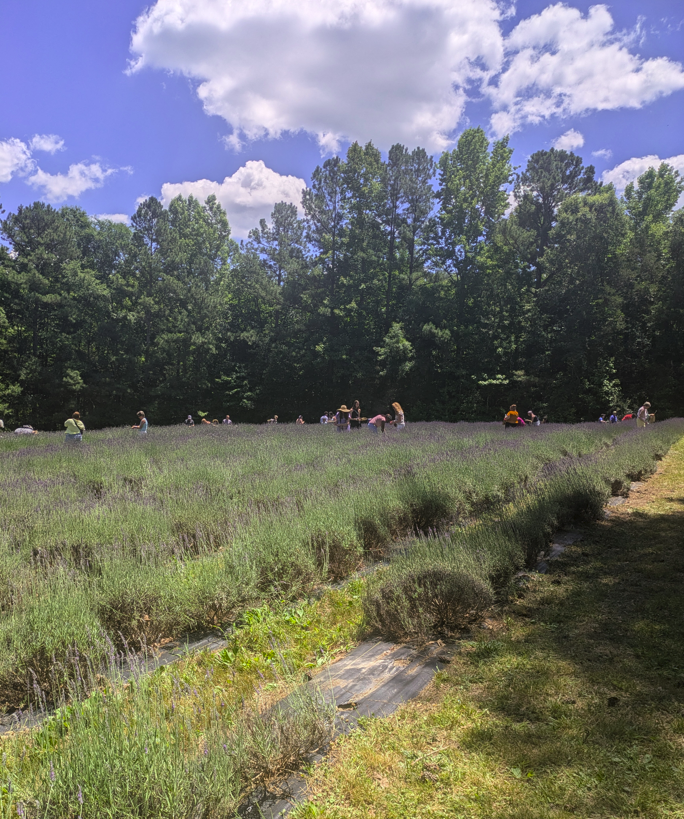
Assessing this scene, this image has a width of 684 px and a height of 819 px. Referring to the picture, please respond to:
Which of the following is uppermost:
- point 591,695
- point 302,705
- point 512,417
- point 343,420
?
point 343,420

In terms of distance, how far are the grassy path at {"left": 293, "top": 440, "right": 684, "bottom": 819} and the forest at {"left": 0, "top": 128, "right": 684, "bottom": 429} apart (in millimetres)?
29644

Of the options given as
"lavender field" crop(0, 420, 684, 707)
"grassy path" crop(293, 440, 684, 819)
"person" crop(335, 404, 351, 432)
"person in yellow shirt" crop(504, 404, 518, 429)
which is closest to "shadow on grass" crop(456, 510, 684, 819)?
"grassy path" crop(293, 440, 684, 819)

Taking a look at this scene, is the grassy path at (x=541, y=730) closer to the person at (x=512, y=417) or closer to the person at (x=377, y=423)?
the person at (x=377, y=423)

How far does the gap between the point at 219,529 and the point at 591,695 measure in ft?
11.8

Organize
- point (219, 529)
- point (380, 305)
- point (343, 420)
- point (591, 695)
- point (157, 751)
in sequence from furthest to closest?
point (380, 305) < point (343, 420) < point (219, 529) < point (591, 695) < point (157, 751)

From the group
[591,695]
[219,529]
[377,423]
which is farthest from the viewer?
[377,423]

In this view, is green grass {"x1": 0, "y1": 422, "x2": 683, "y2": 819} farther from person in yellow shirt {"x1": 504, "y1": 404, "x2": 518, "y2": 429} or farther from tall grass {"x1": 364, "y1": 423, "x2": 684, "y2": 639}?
person in yellow shirt {"x1": 504, "y1": 404, "x2": 518, "y2": 429}

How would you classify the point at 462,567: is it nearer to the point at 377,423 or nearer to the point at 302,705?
the point at 302,705

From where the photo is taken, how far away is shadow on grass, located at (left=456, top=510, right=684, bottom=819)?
196 cm

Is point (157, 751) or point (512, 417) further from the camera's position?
point (512, 417)

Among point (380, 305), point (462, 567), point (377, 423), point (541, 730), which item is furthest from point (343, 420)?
point (380, 305)

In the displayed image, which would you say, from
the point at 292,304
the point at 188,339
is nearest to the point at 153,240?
the point at 188,339

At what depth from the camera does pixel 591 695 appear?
260 cm

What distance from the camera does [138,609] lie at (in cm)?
340
